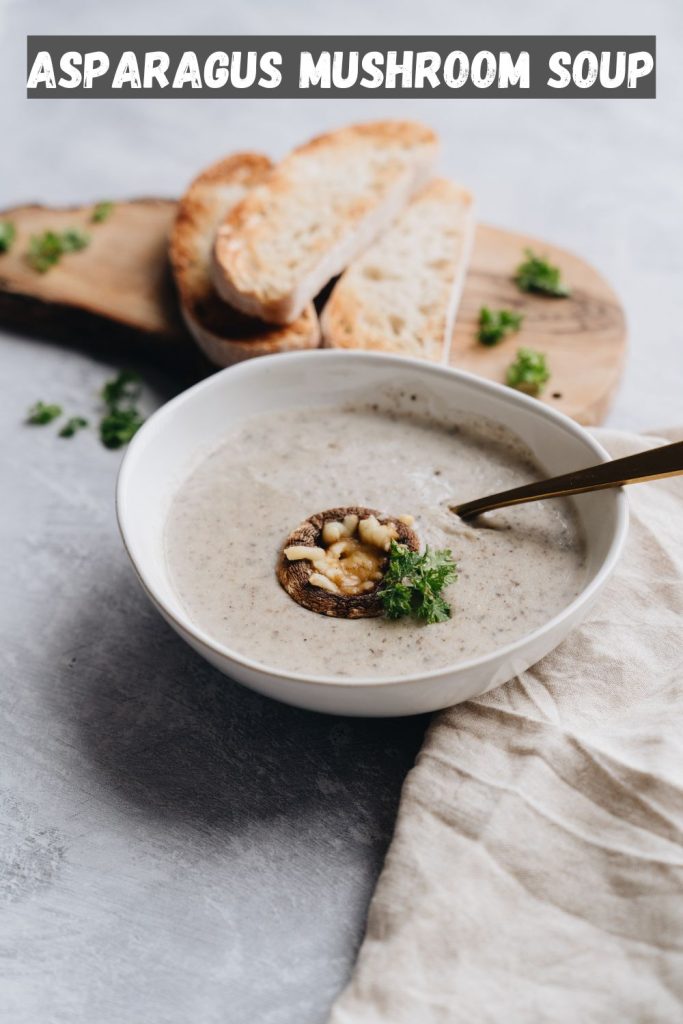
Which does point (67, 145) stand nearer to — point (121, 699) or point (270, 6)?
point (270, 6)

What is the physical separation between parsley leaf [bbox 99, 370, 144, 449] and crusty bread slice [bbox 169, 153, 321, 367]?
11.9 inches

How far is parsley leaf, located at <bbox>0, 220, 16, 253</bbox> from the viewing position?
396 cm

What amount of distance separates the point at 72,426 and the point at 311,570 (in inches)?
52.8

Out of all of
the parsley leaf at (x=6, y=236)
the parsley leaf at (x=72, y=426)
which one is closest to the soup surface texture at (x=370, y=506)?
the parsley leaf at (x=72, y=426)

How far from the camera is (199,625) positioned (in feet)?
7.96

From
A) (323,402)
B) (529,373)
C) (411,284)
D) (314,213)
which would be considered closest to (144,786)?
(323,402)

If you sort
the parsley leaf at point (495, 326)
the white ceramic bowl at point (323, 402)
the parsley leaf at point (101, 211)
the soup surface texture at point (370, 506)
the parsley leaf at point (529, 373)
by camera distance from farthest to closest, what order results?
the parsley leaf at point (101, 211) < the parsley leaf at point (495, 326) < the parsley leaf at point (529, 373) < the soup surface texture at point (370, 506) < the white ceramic bowl at point (323, 402)

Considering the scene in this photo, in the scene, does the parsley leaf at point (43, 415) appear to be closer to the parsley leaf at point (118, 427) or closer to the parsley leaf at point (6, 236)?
the parsley leaf at point (118, 427)

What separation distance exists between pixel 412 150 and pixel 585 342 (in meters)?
1.10

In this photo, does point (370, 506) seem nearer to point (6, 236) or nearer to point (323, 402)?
point (323, 402)

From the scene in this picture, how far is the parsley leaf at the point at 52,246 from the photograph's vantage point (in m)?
3.92

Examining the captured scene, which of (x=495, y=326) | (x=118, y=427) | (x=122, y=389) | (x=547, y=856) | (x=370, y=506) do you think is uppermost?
(x=495, y=326)

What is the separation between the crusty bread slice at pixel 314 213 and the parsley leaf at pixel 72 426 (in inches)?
25.1

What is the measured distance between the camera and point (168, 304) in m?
3.75
